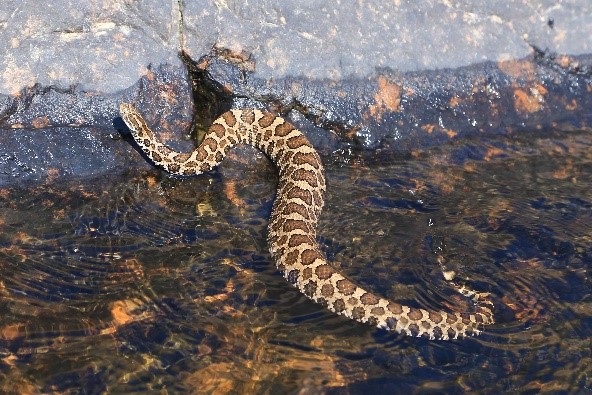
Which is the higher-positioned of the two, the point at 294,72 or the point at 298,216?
the point at 294,72

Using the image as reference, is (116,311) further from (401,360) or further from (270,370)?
(401,360)

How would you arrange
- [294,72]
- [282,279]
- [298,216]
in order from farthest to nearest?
[294,72], [298,216], [282,279]

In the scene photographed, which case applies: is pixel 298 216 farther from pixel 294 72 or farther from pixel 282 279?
pixel 294 72

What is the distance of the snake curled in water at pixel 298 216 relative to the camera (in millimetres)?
10367

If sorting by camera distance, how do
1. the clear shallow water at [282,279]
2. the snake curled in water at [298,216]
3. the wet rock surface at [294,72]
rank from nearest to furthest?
the clear shallow water at [282,279], the snake curled in water at [298,216], the wet rock surface at [294,72]

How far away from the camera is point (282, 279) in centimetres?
1122

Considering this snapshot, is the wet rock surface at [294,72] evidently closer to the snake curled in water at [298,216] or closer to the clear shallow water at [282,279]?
the snake curled in water at [298,216]

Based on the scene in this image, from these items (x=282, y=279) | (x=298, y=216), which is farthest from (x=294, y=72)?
(x=282, y=279)

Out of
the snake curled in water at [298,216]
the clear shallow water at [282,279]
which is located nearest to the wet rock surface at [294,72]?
the snake curled in water at [298,216]

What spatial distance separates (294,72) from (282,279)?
4.12 metres

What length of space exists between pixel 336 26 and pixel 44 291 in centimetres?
→ 683

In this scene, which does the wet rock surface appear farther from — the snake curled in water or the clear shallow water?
the clear shallow water

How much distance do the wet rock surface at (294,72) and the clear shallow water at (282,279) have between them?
69 centimetres

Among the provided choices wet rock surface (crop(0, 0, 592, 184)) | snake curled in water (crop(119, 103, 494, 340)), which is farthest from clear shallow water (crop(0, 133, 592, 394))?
wet rock surface (crop(0, 0, 592, 184))
